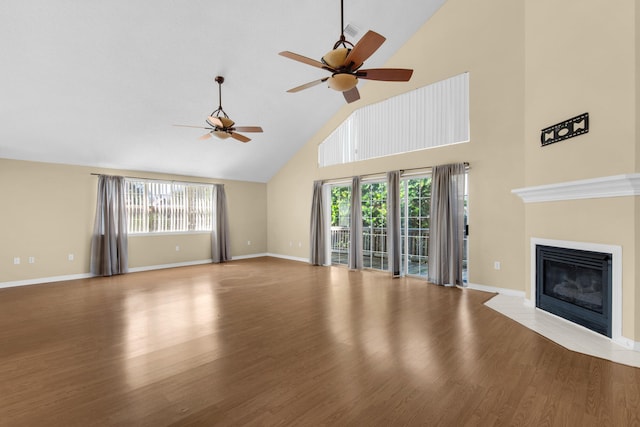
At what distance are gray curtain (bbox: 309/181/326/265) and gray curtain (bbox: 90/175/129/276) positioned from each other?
440 centimetres

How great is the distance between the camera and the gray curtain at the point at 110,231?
243 inches

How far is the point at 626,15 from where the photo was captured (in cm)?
270

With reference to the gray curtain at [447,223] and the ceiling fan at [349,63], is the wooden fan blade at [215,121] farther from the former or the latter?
the gray curtain at [447,223]

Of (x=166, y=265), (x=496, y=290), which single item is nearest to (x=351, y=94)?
(x=496, y=290)

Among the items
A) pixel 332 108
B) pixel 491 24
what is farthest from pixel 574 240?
pixel 332 108

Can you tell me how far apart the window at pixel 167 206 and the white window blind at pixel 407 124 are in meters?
3.97

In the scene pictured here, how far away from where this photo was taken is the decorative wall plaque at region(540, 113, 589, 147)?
311cm

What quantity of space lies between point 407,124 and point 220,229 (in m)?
5.66

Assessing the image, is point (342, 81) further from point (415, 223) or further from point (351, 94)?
point (415, 223)

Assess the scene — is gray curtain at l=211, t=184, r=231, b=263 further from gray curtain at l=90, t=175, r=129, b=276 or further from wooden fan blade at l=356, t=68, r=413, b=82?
wooden fan blade at l=356, t=68, r=413, b=82

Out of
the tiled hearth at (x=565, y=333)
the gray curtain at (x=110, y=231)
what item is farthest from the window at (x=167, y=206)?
the tiled hearth at (x=565, y=333)

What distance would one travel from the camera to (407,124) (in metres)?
5.85

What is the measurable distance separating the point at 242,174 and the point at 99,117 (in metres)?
3.89

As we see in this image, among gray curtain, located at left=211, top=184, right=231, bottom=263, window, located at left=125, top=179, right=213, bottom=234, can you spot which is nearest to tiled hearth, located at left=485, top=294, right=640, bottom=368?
gray curtain, located at left=211, top=184, right=231, bottom=263
